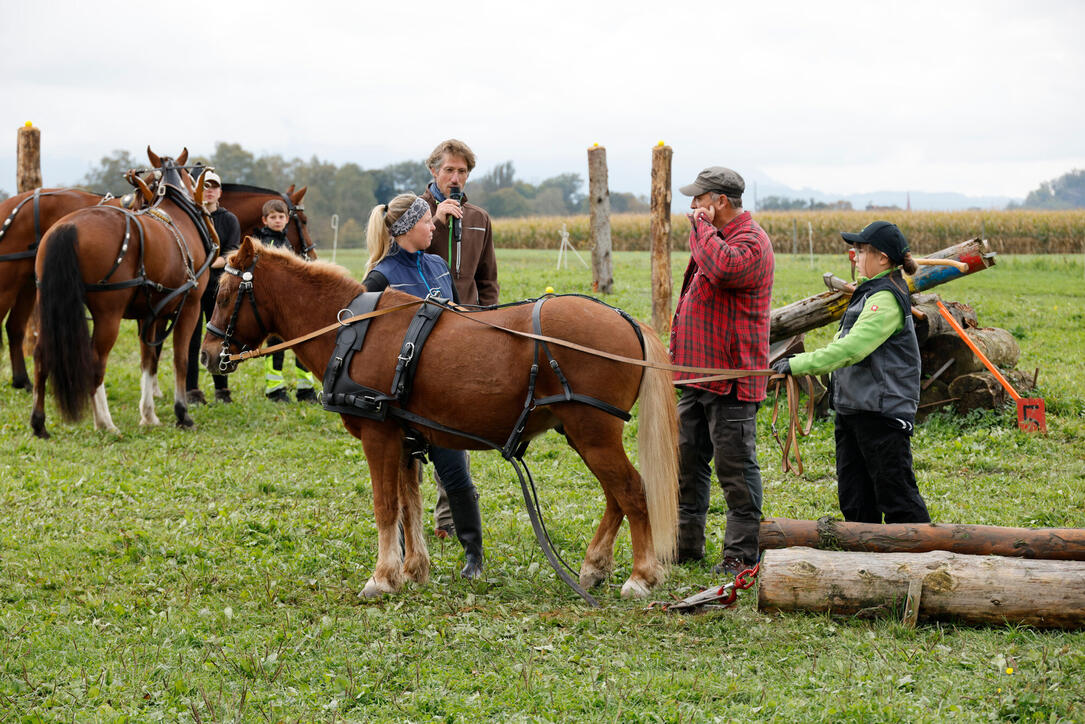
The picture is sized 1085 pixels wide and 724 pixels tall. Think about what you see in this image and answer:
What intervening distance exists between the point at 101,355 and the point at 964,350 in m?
8.21

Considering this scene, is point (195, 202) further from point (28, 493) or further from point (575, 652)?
point (575, 652)

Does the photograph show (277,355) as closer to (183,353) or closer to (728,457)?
(183,353)

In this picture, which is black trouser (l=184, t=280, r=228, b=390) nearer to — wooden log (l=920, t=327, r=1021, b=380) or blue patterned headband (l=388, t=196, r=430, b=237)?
blue patterned headband (l=388, t=196, r=430, b=237)

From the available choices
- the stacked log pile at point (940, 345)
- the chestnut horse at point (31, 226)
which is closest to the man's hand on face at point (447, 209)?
the stacked log pile at point (940, 345)

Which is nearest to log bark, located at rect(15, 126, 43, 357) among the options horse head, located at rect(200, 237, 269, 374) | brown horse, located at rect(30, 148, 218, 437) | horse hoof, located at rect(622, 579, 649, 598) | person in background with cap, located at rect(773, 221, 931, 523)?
brown horse, located at rect(30, 148, 218, 437)

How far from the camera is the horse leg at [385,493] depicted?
5.09 m

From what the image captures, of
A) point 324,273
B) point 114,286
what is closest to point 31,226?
point 114,286

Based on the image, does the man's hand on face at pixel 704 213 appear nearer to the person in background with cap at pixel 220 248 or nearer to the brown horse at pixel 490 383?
the brown horse at pixel 490 383

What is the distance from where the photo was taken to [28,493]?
Result: 6980mm

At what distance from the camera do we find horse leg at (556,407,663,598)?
484cm

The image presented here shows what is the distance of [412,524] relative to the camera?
5.41m

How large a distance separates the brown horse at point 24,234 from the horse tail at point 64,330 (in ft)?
5.67

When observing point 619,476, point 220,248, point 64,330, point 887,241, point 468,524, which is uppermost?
point 220,248

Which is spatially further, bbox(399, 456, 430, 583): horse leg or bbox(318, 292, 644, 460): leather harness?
bbox(399, 456, 430, 583): horse leg
